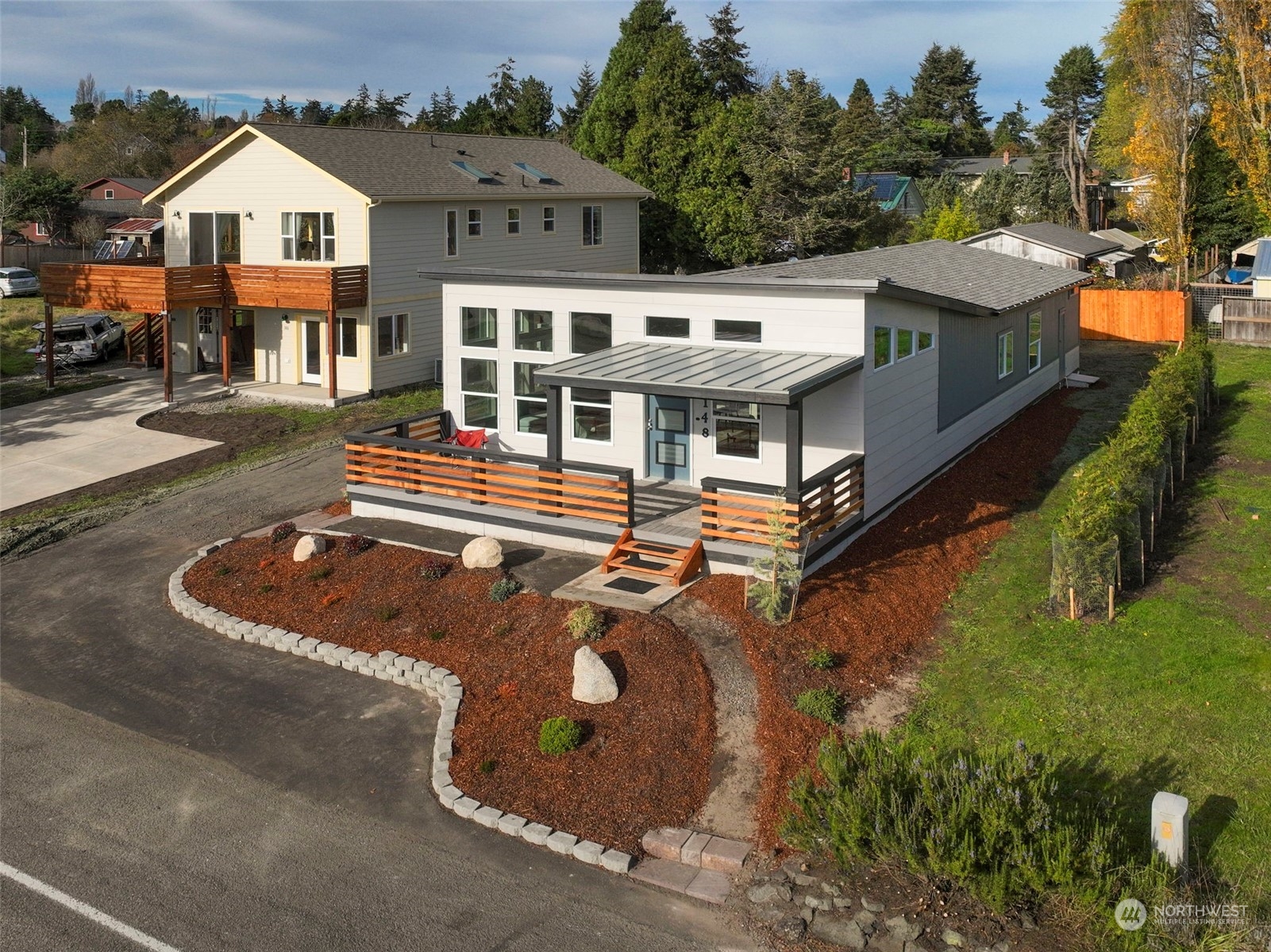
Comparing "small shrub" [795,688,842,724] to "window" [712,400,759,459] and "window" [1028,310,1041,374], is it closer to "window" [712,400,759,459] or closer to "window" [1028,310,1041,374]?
"window" [712,400,759,459]

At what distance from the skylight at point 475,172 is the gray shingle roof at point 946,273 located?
1222 centimetres

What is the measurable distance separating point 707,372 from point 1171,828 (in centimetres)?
931

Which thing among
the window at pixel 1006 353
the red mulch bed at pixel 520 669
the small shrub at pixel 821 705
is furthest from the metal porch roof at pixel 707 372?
the window at pixel 1006 353

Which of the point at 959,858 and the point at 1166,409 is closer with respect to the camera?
the point at 959,858

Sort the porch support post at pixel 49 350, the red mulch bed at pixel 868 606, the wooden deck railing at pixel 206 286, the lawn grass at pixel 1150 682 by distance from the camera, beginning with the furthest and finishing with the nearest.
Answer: the porch support post at pixel 49 350 < the wooden deck railing at pixel 206 286 < the red mulch bed at pixel 868 606 < the lawn grass at pixel 1150 682

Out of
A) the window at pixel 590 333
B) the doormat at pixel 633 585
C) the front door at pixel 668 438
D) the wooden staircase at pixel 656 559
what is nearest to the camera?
the doormat at pixel 633 585

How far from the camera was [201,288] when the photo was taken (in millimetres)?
31016

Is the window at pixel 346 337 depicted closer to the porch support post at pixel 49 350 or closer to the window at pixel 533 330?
the porch support post at pixel 49 350

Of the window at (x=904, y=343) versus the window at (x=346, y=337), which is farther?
the window at (x=346, y=337)

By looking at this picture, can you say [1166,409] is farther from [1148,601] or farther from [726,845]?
[726,845]

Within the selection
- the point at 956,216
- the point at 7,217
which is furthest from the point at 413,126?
the point at 956,216

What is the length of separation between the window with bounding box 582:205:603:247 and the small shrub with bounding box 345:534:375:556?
23.1m

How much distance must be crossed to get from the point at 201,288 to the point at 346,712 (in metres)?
20.8

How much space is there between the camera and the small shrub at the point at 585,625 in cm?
1414
